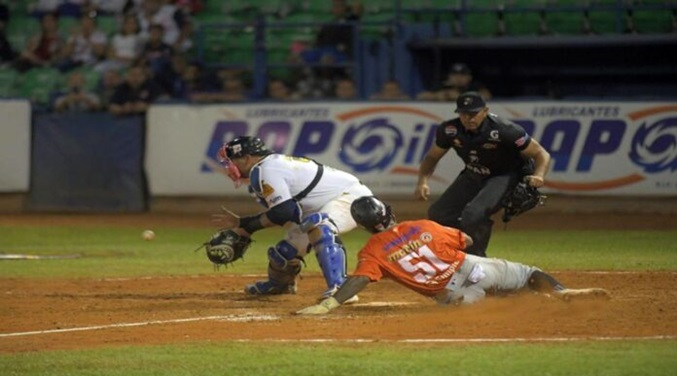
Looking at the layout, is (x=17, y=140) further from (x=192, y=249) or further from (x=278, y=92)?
(x=192, y=249)

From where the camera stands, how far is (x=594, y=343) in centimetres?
937

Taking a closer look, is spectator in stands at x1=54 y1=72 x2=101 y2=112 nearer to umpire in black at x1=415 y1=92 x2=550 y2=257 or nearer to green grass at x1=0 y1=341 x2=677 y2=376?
umpire in black at x1=415 y1=92 x2=550 y2=257

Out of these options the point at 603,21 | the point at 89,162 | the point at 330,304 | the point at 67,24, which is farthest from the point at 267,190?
the point at 67,24

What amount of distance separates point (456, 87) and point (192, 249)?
5.69m

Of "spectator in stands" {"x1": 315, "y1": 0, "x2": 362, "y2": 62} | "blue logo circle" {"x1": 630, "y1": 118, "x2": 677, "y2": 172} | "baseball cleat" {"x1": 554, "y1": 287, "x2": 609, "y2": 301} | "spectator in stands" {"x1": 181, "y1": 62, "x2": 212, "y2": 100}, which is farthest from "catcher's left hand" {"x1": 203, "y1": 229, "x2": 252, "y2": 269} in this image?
"spectator in stands" {"x1": 181, "y1": 62, "x2": 212, "y2": 100}

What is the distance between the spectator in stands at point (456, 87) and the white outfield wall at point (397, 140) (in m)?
0.16

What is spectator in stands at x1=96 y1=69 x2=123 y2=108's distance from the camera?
2367cm

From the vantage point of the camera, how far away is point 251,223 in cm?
1188

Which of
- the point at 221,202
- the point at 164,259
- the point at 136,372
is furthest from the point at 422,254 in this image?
the point at 221,202

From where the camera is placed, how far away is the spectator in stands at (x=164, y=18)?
24.7 metres

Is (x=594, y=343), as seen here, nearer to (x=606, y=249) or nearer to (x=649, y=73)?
(x=606, y=249)

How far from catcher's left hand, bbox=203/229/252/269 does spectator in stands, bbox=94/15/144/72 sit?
1269cm

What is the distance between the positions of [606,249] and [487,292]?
20.9ft

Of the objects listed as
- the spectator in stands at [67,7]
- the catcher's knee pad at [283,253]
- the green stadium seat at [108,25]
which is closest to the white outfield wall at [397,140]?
the green stadium seat at [108,25]
